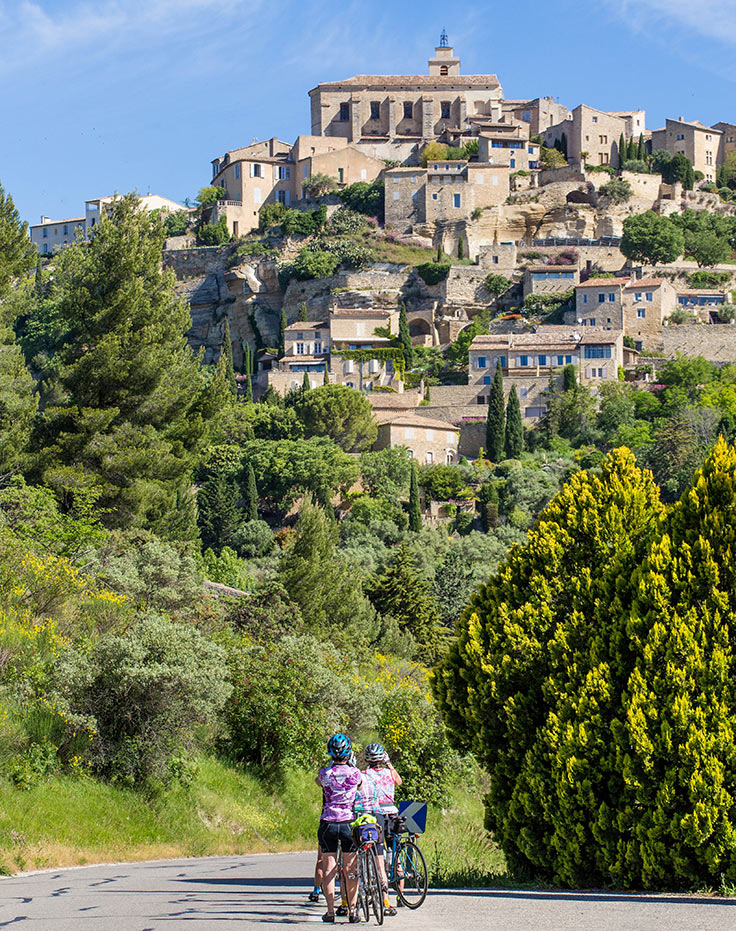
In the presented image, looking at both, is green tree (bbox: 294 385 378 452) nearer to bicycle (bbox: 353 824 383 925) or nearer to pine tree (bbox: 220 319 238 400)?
pine tree (bbox: 220 319 238 400)

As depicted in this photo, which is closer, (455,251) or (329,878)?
(329,878)

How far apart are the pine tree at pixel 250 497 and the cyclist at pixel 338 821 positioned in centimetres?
5327

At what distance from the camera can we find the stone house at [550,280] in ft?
279

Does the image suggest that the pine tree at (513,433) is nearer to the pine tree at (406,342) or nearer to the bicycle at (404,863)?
the pine tree at (406,342)

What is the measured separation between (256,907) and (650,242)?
82.1 meters

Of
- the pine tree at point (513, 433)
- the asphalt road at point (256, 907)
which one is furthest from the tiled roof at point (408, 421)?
the asphalt road at point (256, 907)

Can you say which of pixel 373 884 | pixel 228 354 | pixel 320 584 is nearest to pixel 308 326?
pixel 228 354

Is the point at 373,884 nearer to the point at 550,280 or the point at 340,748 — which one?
the point at 340,748

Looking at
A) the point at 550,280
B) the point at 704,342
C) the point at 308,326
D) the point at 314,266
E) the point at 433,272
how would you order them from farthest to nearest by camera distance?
the point at 314,266
the point at 433,272
the point at 550,280
the point at 308,326
the point at 704,342

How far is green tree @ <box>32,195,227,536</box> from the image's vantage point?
97.7ft

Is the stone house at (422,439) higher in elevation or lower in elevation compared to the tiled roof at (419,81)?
lower

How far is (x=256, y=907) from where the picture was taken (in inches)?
448

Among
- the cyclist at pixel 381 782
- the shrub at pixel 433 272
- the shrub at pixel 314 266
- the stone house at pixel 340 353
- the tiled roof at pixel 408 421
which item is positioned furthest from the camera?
the shrub at pixel 314 266

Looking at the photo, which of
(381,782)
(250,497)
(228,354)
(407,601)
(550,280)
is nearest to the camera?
(381,782)
